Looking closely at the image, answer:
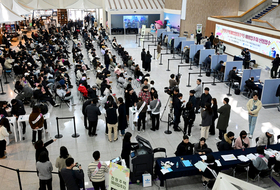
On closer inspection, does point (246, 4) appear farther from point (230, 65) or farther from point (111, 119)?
point (111, 119)

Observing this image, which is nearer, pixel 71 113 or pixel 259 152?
pixel 259 152

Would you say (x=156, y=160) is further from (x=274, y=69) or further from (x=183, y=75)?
(x=274, y=69)

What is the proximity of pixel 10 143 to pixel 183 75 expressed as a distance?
10.4 metres

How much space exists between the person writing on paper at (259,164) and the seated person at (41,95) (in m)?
8.28

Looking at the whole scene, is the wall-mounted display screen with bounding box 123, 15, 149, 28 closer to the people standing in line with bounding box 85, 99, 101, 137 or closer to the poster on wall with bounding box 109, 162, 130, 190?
the people standing in line with bounding box 85, 99, 101, 137

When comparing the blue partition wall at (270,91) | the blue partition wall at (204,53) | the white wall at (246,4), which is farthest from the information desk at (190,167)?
the white wall at (246,4)

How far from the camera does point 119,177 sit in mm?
5184

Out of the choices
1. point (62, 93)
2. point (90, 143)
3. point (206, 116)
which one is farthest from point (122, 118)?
point (62, 93)

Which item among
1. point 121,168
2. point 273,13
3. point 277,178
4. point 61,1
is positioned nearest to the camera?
point 121,168

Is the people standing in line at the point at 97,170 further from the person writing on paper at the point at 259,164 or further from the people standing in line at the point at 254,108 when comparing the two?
the people standing in line at the point at 254,108

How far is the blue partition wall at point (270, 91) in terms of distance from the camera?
453 inches

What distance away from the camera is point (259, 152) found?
21.6ft

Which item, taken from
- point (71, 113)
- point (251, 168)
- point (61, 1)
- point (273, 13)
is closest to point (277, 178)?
point (251, 168)

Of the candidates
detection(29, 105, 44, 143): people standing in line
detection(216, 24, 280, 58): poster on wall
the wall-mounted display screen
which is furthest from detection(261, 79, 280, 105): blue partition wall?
the wall-mounted display screen
